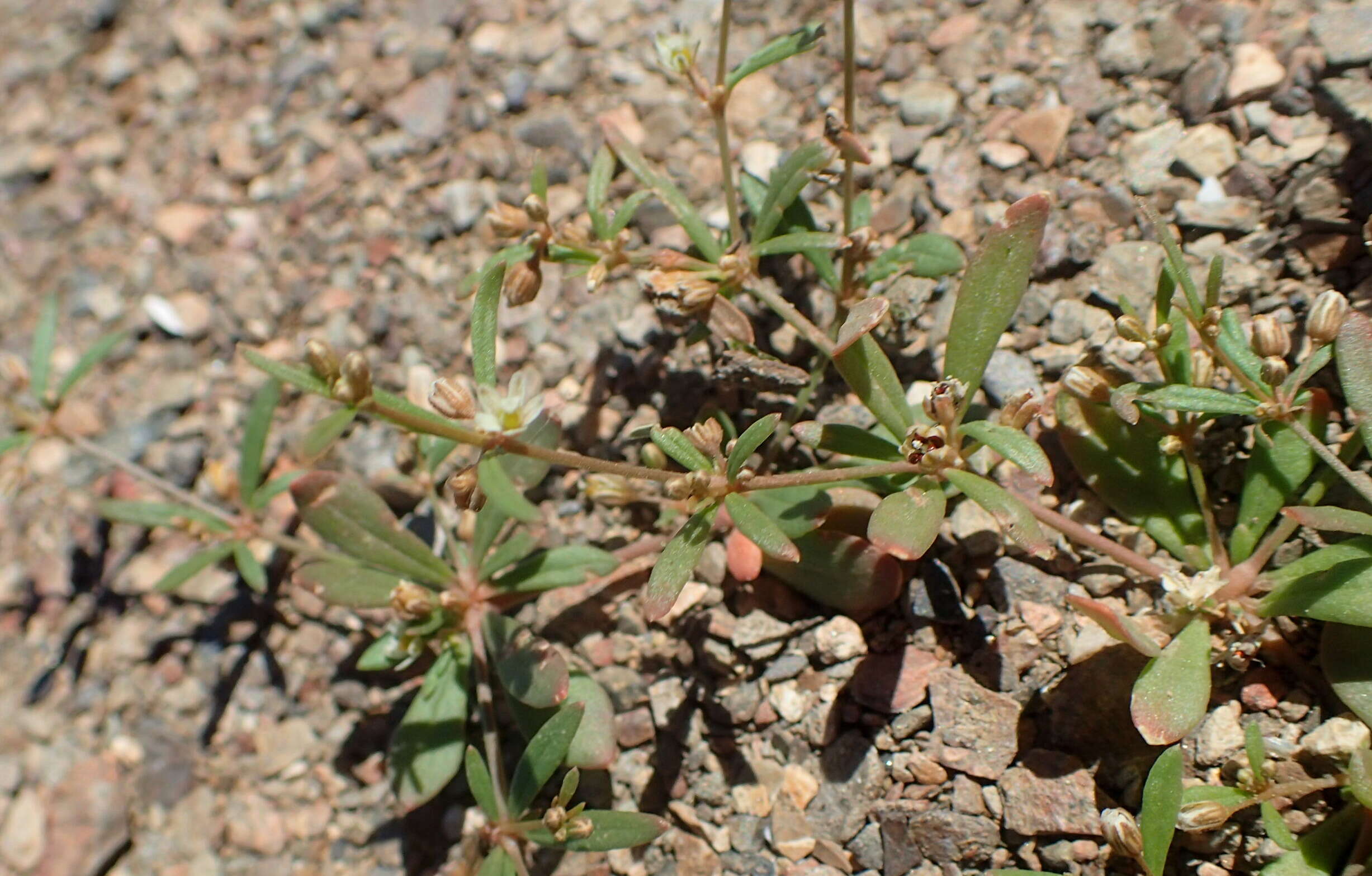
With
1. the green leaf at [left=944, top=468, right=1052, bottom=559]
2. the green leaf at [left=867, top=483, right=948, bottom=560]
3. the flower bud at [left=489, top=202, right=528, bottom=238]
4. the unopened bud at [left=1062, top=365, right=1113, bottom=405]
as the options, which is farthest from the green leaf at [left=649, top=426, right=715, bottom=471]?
the unopened bud at [left=1062, top=365, right=1113, bottom=405]

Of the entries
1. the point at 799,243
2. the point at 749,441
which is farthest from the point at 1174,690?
the point at 799,243

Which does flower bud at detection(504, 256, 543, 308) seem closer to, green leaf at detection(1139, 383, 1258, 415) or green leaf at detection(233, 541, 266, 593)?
green leaf at detection(233, 541, 266, 593)

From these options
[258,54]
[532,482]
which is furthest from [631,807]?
[258,54]

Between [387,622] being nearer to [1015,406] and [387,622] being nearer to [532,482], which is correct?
[532,482]

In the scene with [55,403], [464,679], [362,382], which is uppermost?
[362,382]

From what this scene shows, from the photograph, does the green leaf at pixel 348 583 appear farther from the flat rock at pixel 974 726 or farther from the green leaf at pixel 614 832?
the flat rock at pixel 974 726

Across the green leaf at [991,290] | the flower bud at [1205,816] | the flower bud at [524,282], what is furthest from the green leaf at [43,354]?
the flower bud at [1205,816]
